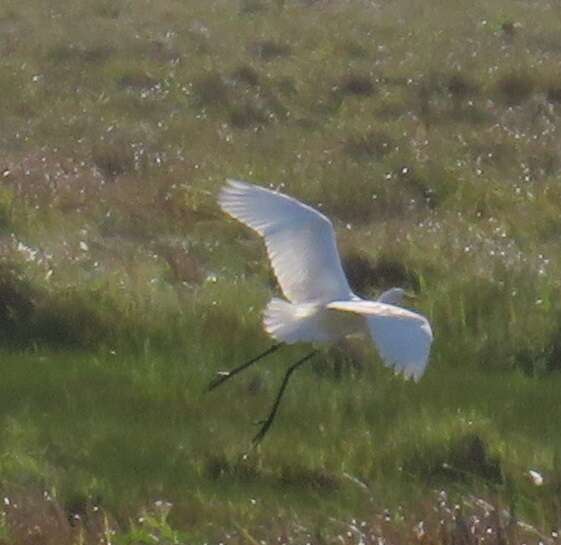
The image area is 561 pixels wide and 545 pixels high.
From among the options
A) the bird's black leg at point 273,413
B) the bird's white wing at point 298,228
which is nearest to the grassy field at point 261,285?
the bird's black leg at point 273,413

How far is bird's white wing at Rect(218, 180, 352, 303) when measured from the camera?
7090 millimetres

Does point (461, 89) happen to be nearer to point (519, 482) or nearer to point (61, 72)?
point (61, 72)

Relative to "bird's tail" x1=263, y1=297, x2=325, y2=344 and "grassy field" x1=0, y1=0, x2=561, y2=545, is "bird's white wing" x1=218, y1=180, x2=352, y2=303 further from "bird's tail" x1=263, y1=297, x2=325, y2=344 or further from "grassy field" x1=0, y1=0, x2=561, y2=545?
"grassy field" x1=0, y1=0, x2=561, y2=545

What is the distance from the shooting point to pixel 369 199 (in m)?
10.9

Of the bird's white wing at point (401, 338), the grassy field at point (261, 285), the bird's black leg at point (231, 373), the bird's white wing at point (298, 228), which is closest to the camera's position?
the bird's white wing at point (401, 338)

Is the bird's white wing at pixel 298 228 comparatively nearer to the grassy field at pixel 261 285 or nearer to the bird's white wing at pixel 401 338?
the grassy field at pixel 261 285

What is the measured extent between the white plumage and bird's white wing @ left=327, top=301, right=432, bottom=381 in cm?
53

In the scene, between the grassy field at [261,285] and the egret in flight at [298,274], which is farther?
the egret in flight at [298,274]

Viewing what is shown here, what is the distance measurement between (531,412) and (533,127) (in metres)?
6.08

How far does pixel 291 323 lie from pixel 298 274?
16.4 inches

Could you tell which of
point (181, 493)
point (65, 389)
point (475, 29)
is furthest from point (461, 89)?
point (181, 493)

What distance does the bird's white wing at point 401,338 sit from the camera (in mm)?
5520

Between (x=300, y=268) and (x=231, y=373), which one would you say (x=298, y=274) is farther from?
(x=231, y=373)

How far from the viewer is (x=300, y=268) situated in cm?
716
